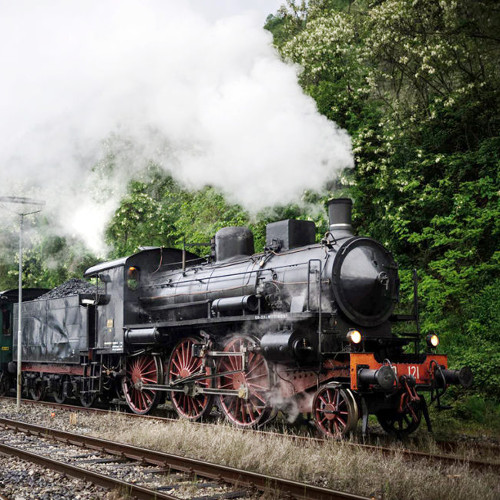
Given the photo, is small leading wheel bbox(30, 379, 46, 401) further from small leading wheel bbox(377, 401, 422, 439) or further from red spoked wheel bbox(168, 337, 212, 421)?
small leading wheel bbox(377, 401, 422, 439)

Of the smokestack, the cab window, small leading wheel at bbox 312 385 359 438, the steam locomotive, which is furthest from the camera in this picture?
the cab window

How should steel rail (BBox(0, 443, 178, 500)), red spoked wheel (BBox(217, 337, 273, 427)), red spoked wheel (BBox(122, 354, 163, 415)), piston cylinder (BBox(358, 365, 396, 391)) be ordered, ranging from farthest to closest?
1. red spoked wheel (BBox(122, 354, 163, 415))
2. red spoked wheel (BBox(217, 337, 273, 427))
3. piston cylinder (BBox(358, 365, 396, 391))
4. steel rail (BBox(0, 443, 178, 500))

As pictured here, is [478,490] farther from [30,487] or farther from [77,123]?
[77,123]

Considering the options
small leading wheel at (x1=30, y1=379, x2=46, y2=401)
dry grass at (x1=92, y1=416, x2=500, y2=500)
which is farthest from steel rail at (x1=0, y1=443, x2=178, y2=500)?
small leading wheel at (x1=30, y1=379, x2=46, y2=401)

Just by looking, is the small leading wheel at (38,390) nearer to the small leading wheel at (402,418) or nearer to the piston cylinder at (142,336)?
the piston cylinder at (142,336)

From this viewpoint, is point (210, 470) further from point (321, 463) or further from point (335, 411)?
point (335, 411)

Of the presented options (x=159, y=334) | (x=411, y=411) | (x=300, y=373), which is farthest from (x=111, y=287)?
(x=411, y=411)

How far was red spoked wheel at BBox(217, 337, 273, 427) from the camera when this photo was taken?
29.7 feet

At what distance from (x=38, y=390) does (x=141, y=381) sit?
18.3 ft

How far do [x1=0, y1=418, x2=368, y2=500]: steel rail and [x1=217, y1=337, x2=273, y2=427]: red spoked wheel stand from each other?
225cm

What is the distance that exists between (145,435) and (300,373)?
2.26 metres

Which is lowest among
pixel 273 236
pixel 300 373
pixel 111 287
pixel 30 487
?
pixel 30 487

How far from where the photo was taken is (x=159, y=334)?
10.9 m

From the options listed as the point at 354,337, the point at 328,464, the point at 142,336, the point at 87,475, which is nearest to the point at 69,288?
the point at 142,336
